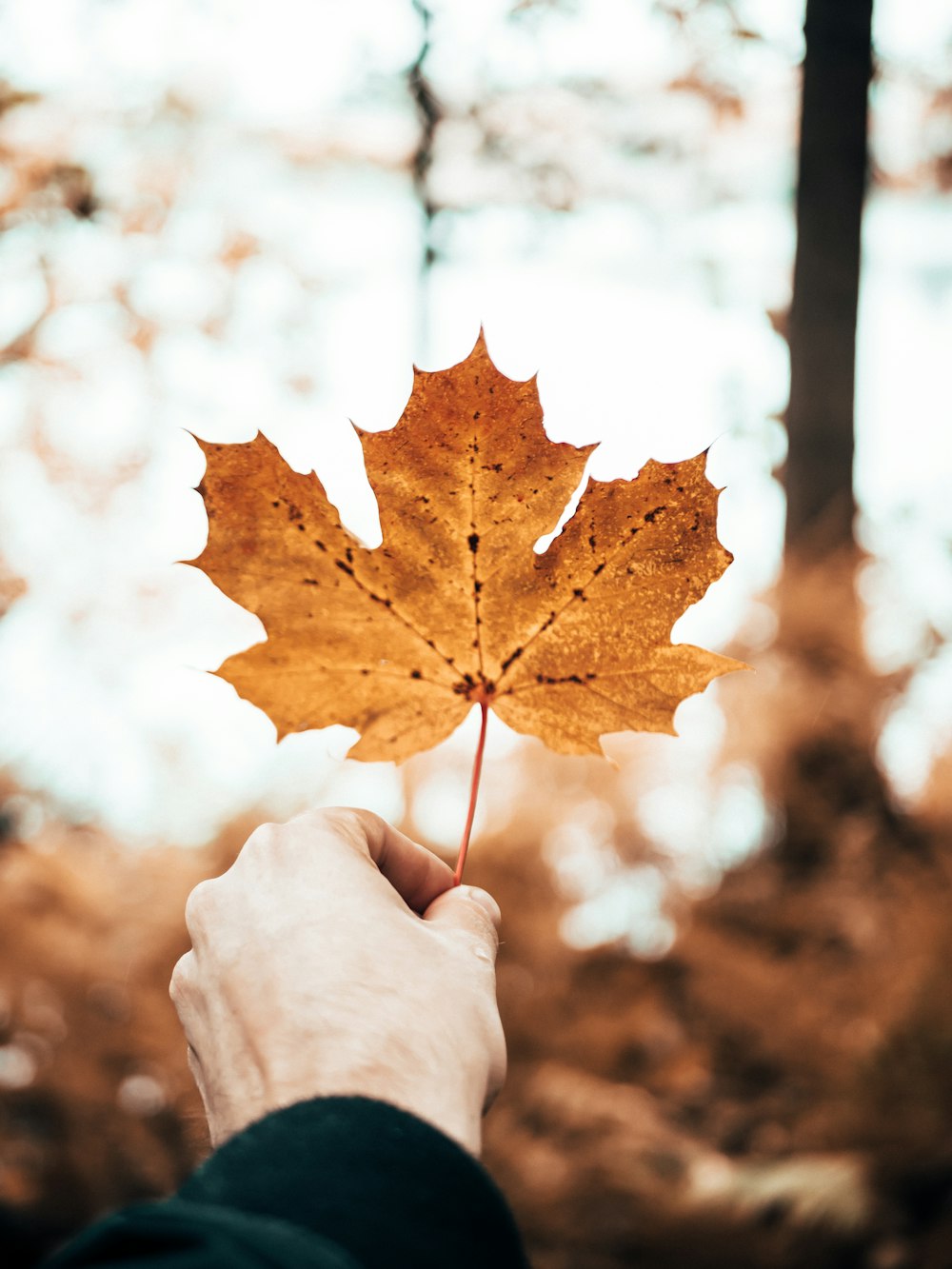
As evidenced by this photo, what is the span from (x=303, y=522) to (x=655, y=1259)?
271cm

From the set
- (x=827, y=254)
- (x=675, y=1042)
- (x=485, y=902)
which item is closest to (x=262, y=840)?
(x=485, y=902)

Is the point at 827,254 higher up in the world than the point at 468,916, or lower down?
higher up

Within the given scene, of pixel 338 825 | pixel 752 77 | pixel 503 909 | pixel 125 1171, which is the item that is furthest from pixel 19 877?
pixel 752 77

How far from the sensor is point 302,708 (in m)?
0.66

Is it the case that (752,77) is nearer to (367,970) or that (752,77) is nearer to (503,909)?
(503,909)

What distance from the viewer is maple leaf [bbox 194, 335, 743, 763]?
1.91ft

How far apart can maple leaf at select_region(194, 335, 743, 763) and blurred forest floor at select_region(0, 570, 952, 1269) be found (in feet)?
6.70

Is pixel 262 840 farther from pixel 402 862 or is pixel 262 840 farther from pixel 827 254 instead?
pixel 827 254

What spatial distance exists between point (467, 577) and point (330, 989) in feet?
0.90

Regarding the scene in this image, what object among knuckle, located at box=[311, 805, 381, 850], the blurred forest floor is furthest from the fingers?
the blurred forest floor

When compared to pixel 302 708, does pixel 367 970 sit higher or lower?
lower

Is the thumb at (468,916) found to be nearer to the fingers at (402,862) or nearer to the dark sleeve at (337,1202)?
the fingers at (402,862)

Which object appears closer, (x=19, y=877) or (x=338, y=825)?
(x=338, y=825)

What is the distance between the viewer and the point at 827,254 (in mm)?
3672
